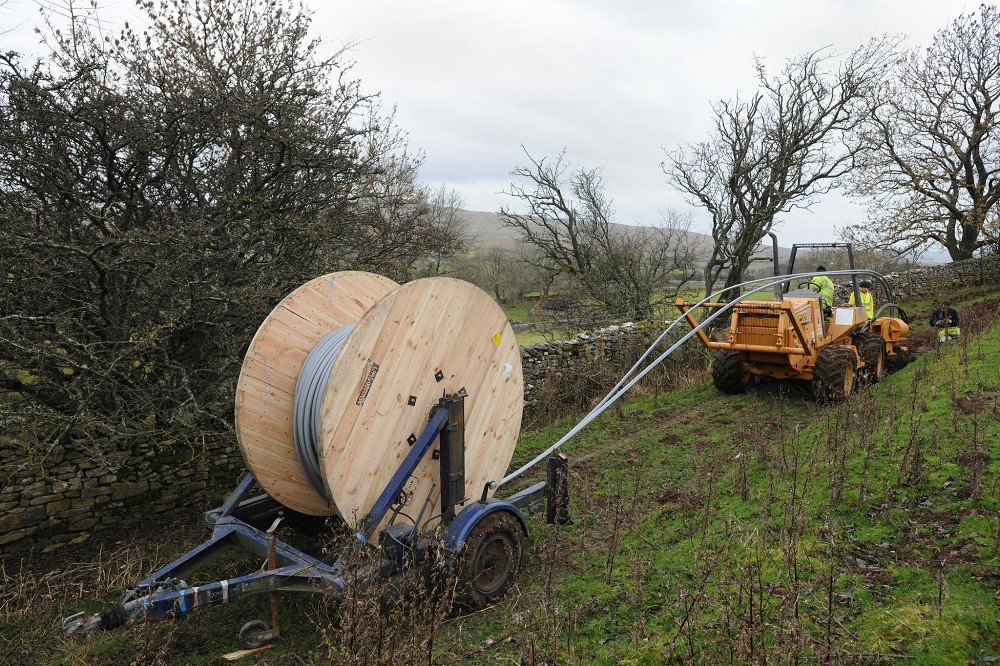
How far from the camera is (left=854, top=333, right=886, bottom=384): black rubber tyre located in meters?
9.99

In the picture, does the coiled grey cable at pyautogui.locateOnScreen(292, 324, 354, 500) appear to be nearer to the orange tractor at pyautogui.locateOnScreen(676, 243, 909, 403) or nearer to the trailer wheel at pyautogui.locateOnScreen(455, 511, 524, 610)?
the trailer wheel at pyautogui.locateOnScreen(455, 511, 524, 610)

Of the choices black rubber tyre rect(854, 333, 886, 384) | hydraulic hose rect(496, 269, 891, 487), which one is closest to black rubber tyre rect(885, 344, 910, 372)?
black rubber tyre rect(854, 333, 886, 384)

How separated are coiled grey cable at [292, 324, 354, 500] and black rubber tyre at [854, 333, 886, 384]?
889 cm

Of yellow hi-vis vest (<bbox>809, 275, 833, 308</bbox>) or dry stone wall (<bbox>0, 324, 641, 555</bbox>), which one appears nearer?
dry stone wall (<bbox>0, 324, 641, 555</bbox>)

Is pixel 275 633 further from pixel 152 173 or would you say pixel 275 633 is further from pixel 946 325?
pixel 946 325

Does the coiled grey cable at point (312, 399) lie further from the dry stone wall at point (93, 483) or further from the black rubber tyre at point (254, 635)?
the dry stone wall at point (93, 483)

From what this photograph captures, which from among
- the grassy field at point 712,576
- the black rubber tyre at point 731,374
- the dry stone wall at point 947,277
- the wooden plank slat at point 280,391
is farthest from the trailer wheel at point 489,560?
the dry stone wall at point 947,277

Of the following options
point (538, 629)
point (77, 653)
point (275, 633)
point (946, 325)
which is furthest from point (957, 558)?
point (946, 325)

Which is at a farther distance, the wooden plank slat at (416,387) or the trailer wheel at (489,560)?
the trailer wheel at (489,560)

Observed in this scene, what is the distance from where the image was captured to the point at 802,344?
8.73m

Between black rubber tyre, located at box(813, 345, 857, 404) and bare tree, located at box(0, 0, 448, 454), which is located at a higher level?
bare tree, located at box(0, 0, 448, 454)

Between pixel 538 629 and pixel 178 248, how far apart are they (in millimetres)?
5782

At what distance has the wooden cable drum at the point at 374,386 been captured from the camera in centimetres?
412

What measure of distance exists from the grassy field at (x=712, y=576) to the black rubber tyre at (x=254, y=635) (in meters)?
0.09
